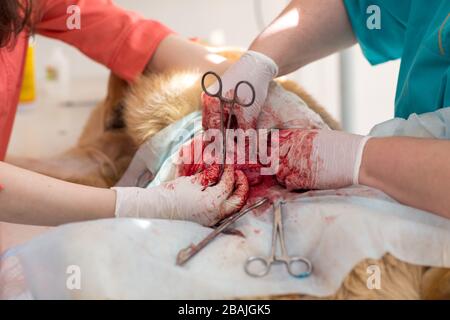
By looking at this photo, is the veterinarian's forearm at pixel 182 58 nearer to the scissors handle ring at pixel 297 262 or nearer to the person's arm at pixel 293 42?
A: the person's arm at pixel 293 42

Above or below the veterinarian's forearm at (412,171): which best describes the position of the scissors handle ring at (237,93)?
above

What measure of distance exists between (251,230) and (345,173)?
0.13m

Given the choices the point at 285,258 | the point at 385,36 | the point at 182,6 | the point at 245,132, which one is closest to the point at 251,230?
the point at 285,258

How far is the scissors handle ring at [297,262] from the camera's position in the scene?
22.2 inches

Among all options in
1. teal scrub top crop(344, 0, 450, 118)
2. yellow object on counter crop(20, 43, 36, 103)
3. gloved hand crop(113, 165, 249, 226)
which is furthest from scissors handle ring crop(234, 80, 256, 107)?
yellow object on counter crop(20, 43, 36, 103)

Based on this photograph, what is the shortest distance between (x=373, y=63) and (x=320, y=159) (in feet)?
1.23

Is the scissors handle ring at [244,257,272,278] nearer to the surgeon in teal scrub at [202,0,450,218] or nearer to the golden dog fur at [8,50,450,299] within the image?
the golden dog fur at [8,50,450,299]

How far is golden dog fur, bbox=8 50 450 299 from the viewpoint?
552mm

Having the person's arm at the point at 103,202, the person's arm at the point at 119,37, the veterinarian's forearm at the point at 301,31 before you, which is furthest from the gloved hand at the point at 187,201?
the person's arm at the point at 119,37

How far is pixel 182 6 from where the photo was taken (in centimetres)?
192

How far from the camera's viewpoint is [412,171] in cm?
60

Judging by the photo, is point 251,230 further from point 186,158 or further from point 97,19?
point 97,19

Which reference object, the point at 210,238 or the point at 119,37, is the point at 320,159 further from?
the point at 119,37

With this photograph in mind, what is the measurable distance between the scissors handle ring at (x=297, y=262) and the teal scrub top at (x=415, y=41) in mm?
301
